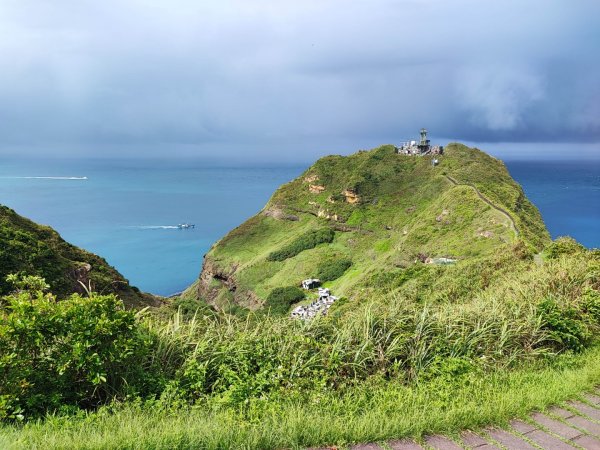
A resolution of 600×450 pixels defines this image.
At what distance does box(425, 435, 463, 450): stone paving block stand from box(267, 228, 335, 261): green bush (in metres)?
55.6

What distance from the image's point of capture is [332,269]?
5256 cm

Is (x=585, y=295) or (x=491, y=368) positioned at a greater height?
(x=585, y=295)

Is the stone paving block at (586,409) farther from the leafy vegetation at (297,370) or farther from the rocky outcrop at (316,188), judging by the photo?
the rocky outcrop at (316,188)

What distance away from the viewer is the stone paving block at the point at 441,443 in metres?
3.59

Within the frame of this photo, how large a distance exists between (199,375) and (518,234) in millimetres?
32723

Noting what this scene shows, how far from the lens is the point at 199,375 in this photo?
14.6 feet

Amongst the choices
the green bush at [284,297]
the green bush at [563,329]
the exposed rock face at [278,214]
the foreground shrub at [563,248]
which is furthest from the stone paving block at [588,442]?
the exposed rock face at [278,214]

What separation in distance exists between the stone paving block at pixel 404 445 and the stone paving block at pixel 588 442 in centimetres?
150

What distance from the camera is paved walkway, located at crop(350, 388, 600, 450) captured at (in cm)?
361

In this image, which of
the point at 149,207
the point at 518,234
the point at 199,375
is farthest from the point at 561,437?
the point at 149,207

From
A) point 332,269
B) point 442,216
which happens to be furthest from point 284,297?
point 442,216

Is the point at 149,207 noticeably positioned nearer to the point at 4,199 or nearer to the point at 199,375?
the point at 4,199

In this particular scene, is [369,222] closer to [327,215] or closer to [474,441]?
[327,215]

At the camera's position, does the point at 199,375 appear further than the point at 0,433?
Yes
